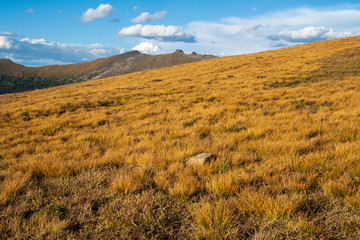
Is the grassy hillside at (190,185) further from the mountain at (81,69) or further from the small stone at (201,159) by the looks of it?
the mountain at (81,69)

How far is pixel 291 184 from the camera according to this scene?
290 centimetres

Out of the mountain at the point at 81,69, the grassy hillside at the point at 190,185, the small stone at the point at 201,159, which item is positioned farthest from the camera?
the mountain at the point at 81,69

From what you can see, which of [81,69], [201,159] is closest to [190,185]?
[201,159]

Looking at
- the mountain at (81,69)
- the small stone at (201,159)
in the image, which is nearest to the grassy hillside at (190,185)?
the small stone at (201,159)

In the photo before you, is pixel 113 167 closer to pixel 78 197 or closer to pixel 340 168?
pixel 78 197

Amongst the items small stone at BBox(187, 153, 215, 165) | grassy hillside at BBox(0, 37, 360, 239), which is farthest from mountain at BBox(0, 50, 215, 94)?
small stone at BBox(187, 153, 215, 165)

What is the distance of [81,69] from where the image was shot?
166 meters

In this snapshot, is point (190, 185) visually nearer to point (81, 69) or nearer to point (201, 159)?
point (201, 159)

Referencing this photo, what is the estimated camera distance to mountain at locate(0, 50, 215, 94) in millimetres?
138625

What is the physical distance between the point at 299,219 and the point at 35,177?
4504 mm

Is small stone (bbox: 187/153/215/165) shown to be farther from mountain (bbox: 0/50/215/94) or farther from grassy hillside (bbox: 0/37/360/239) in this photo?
mountain (bbox: 0/50/215/94)

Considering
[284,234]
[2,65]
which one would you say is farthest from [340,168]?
[2,65]

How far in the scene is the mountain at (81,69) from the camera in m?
139

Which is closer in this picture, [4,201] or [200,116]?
[4,201]
